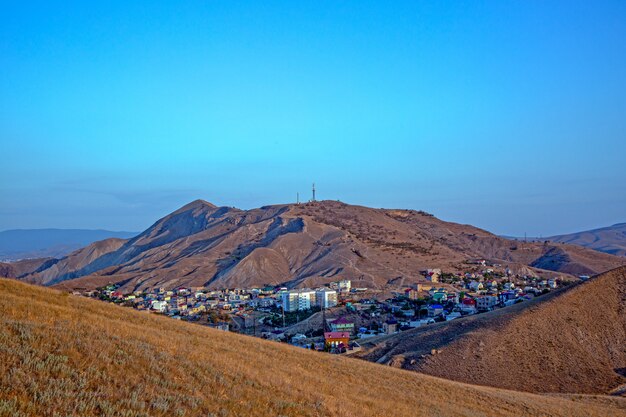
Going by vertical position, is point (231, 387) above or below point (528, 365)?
above

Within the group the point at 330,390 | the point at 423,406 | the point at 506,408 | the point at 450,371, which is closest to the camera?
the point at 330,390

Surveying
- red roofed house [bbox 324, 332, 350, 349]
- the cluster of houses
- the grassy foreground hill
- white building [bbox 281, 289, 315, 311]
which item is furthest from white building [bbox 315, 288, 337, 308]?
the grassy foreground hill

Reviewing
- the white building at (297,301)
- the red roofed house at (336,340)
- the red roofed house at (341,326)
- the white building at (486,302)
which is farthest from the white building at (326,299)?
the red roofed house at (336,340)

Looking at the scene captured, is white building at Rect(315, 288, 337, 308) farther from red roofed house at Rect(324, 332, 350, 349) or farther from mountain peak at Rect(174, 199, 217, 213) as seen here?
mountain peak at Rect(174, 199, 217, 213)

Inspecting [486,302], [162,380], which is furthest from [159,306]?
[162,380]

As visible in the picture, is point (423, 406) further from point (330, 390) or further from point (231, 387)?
point (231, 387)

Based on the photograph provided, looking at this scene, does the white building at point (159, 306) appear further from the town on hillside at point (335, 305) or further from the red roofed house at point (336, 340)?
the red roofed house at point (336, 340)

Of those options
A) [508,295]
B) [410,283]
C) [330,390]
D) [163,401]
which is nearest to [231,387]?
[163,401]
